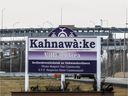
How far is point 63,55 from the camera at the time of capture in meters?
20.5

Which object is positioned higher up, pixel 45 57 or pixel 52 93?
pixel 45 57

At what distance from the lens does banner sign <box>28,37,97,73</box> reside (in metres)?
20.4

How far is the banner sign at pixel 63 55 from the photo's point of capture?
20438 mm

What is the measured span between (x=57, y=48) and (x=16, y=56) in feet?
397

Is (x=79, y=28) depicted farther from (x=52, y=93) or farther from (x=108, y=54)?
(x=52, y=93)

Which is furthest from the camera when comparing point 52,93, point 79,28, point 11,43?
point 11,43

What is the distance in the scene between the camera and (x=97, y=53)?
20.5m

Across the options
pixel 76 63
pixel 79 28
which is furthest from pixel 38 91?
pixel 79 28

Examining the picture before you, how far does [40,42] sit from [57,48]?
2.34ft

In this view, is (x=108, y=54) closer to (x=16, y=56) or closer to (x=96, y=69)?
(x=16, y=56)

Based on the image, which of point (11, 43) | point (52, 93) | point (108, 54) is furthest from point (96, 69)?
point (11, 43)

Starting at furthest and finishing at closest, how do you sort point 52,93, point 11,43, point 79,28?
point 11,43
point 79,28
point 52,93

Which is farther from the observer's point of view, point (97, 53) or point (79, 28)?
point (79, 28)

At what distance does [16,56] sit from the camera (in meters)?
141
